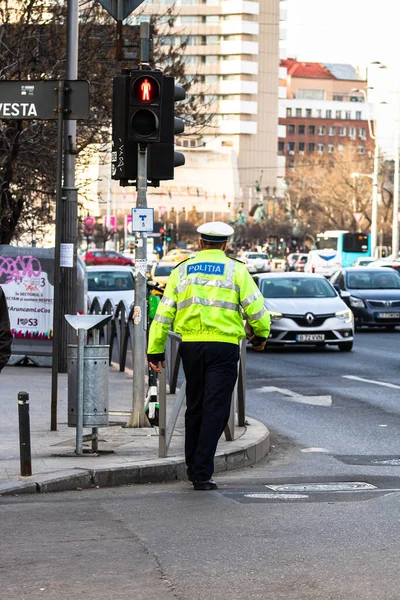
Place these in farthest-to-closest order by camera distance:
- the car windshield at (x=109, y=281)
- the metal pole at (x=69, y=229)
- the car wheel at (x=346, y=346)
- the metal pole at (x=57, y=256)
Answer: the car windshield at (x=109, y=281)
the car wheel at (x=346, y=346)
the metal pole at (x=69, y=229)
the metal pole at (x=57, y=256)

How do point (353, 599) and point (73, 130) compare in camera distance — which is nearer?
point (353, 599)

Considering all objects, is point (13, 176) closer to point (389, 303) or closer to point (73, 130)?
point (73, 130)

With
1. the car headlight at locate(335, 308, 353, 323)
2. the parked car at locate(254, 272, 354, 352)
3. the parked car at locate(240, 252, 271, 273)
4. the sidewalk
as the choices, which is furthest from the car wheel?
the parked car at locate(240, 252, 271, 273)

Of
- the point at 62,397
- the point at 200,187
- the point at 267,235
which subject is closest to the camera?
the point at 62,397

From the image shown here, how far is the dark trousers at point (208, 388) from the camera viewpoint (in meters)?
9.49

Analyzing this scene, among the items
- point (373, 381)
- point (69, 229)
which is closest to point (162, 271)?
point (69, 229)

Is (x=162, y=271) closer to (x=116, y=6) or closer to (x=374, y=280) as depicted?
(x=374, y=280)

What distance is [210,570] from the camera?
6.52m

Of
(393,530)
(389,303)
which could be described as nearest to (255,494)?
(393,530)

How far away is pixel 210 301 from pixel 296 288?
18028 millimetres

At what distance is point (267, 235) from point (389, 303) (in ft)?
369

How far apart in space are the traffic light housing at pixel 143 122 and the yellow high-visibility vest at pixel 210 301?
2780 mm

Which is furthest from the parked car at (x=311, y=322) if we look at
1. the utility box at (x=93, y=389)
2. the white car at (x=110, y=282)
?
the utility box at (x=93, y=389)

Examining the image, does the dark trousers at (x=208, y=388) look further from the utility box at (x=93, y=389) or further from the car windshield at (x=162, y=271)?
the car windshield at (x=162, y=271)
